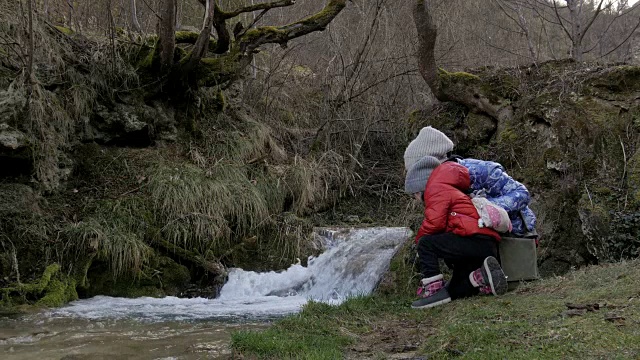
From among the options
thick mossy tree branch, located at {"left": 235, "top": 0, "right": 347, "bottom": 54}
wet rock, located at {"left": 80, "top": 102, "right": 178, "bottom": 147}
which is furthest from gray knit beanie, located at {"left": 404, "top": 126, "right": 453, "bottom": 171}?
wet rock, located at {"left": 80, "top": 102, "right": 178, "bottom": 147}

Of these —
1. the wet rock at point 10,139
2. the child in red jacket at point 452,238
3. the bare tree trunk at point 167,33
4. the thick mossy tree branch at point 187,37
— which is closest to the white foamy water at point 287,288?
the child in red jacket at point 452,238

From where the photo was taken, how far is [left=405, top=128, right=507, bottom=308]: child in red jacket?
16.4 ft

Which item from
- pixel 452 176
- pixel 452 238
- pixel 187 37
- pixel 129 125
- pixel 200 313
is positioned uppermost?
pixel 187 37

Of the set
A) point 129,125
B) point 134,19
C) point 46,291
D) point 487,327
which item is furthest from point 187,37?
point 487,327

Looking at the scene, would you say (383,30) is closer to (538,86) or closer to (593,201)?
(538,86)

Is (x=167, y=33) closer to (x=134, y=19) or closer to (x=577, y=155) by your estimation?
(x=134, y=19)

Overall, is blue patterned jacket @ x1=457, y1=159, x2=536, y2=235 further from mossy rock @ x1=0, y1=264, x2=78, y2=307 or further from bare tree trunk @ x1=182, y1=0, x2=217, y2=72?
bare tree trunk @ x1=182, y1=0, x2=217, y2=72

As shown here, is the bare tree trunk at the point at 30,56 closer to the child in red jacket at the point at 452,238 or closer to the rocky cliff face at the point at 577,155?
the child in red jacket at the point at 452,238

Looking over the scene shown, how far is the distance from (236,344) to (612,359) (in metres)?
2.53

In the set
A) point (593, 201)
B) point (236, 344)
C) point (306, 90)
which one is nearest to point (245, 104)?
point (306, 90)

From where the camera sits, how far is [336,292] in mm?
7805

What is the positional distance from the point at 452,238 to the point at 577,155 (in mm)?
2626

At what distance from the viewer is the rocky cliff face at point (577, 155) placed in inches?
235

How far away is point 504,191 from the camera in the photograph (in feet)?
17.3
